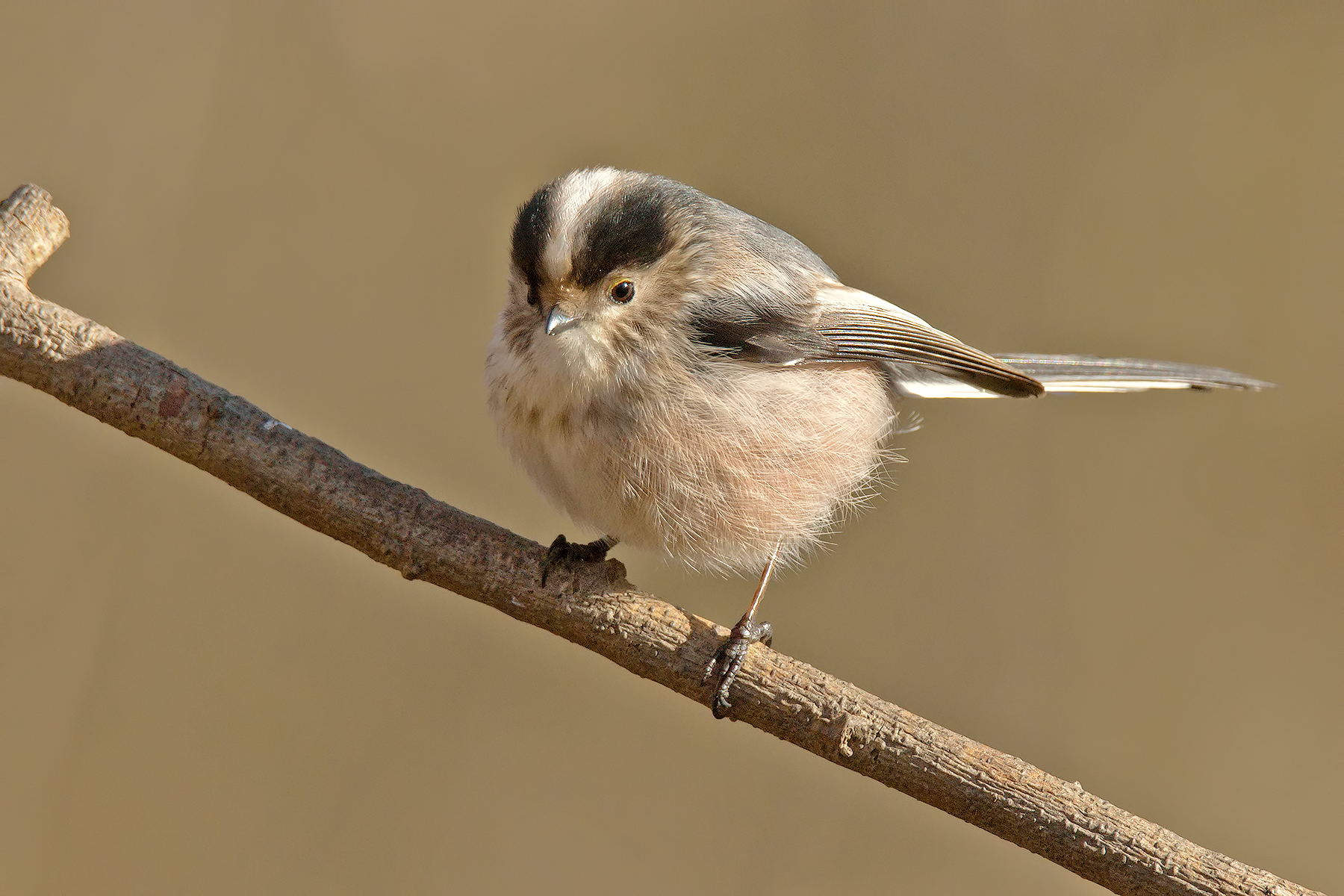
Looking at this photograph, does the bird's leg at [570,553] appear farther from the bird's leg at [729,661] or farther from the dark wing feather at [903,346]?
the dark wing feather at [903,346]

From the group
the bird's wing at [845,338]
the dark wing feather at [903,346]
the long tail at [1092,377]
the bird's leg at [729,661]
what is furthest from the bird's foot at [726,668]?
the long tail at [1092,377]

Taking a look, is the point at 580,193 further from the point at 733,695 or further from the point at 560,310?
the point at 733,695

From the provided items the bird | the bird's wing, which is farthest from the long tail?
the bird

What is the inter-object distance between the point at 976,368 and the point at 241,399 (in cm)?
188

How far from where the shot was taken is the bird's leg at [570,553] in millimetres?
2297

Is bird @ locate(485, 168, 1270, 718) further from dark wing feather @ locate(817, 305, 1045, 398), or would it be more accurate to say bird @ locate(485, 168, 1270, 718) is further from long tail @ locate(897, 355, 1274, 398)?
long tail @ locate(897, 355, 1274, 398)

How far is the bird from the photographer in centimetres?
234

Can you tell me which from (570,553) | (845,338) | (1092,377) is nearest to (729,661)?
(570,553)

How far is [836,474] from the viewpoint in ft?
8.91

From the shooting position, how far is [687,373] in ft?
7.89

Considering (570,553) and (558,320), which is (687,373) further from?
(570,553)

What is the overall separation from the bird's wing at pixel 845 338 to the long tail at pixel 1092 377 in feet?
0.13

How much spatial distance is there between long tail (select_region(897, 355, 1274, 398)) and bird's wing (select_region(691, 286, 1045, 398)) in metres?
0.04

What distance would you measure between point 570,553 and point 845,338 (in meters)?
0.91
